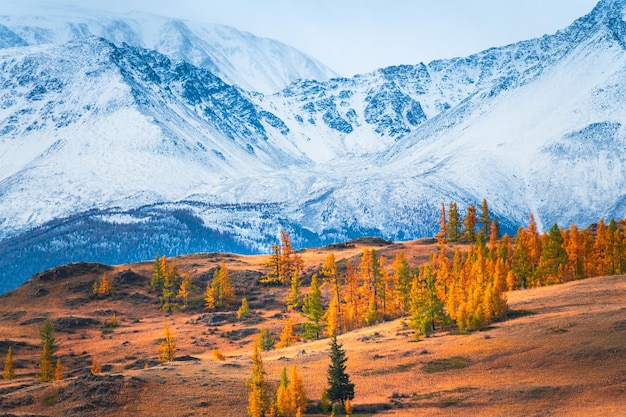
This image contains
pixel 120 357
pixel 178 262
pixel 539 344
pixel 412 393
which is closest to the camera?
pixel 412 393

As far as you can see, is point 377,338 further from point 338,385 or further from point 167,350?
point 167,350

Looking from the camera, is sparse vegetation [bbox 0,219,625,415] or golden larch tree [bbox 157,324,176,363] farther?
golden larch tree [bbox 157,324,176,363]

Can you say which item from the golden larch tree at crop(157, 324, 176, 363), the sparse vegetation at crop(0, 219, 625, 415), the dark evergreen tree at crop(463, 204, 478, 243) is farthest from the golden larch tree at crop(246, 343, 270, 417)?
the dark evergreen tree at crop(463, 204, 478, 243)

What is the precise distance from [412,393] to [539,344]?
15.7 meters

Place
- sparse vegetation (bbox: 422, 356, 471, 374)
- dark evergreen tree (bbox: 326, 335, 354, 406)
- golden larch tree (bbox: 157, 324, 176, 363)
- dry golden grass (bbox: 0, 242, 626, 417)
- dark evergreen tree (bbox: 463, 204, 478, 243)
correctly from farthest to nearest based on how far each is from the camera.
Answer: dark evergreen tree (bbox: 463, 204, 478, 243), golden larch tree (bbox: 157, 324, 176, 363), sparse vegetation (bbox: 422, 356, 471, 374), dark evergreen tree (bbox: 326, 335, 354, 406), dry golden grass (bbox: 0, 242, 626, 417)

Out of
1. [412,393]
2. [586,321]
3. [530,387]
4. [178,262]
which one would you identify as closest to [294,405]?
[412,393]

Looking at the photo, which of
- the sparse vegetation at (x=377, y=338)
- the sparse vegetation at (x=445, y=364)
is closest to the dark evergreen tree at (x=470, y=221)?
the sparse vegetation at (x=377, y=338)

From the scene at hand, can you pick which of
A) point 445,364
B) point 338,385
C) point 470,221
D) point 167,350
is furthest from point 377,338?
point 470,221

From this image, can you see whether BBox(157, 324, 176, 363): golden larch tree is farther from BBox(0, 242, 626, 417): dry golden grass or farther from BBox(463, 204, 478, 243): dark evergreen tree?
BBox(463, 204, 478, 243): dark evergreen tree

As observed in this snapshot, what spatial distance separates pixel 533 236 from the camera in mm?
126000

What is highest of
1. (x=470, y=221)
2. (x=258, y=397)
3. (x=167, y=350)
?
(x=470, y=221)

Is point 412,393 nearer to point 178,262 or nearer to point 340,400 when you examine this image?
point 340,400

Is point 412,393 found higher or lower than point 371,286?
lower

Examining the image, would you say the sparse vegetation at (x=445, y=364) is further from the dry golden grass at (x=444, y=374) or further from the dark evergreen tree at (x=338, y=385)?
the dark evergreen tree at (x=338, y=385)
